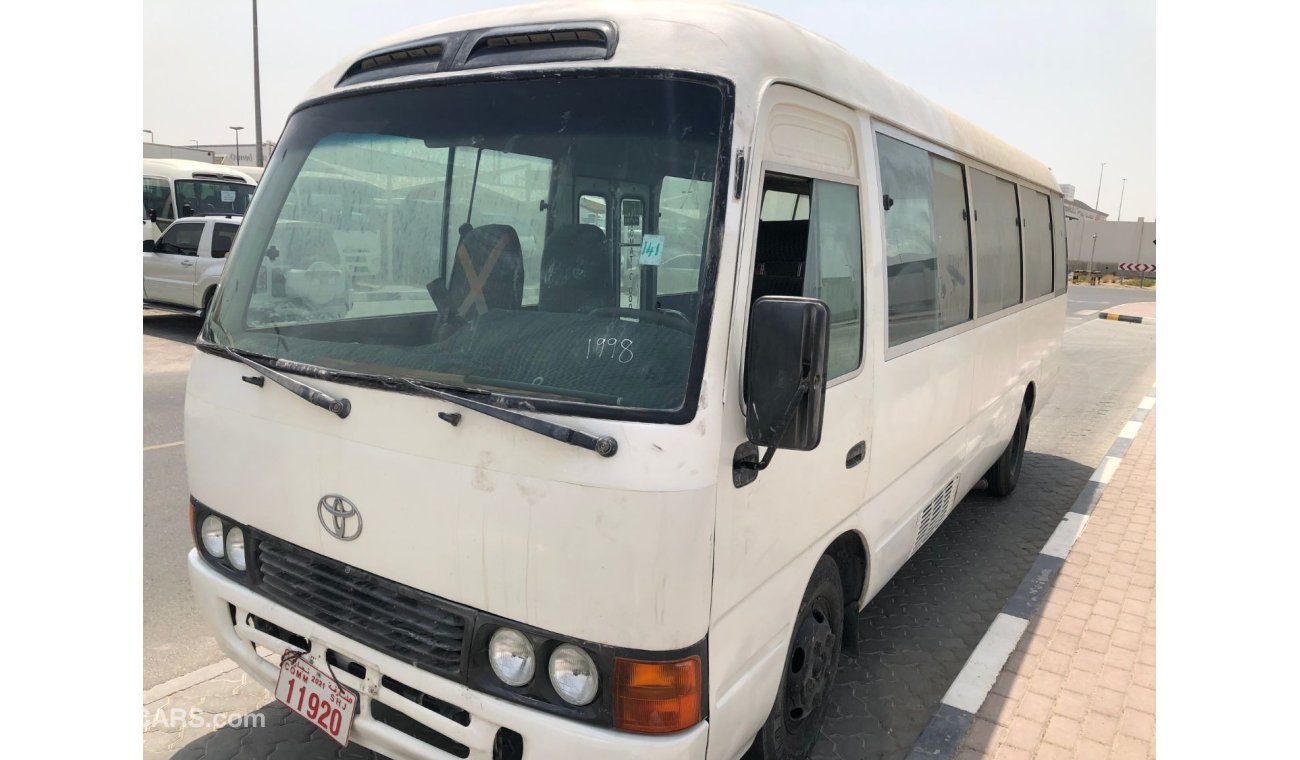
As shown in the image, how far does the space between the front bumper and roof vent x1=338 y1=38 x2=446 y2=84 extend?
68.6 inches

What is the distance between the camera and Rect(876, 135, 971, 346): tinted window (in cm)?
349

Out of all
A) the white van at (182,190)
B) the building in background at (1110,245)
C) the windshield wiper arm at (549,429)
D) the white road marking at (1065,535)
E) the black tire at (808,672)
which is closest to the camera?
the windshield wiper arm at (549,429)

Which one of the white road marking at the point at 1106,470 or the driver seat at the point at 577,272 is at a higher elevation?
the driver seat at the point at 577,272

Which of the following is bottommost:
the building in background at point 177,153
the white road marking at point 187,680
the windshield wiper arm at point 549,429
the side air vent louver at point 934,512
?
the white road marking at point 187,680

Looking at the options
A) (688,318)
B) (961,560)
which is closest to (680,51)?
(688,318)

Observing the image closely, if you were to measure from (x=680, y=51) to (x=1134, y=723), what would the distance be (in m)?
3.44

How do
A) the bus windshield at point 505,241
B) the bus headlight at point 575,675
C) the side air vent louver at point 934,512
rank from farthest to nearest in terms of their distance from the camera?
1. the side air vent louver at point 934,512
2. the bus windshield at point 505,241
3. the bus headlight at point 575,675

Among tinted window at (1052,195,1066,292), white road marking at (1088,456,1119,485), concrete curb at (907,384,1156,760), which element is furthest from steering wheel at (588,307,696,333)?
white road marking at (1088,456,1119,485)

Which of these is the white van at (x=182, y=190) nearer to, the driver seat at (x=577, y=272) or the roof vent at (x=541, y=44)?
the roof vent at (x=541, y=44)

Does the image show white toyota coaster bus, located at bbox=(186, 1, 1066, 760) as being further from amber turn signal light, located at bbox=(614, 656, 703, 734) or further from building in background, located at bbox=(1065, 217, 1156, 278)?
building in background, located at bbox=(1065, 217, 1156, 278)

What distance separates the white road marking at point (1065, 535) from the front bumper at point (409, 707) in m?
4.42

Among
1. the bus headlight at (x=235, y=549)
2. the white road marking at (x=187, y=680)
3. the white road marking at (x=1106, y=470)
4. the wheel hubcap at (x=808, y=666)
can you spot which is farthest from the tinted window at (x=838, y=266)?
the white road marking at (x=1106, y=470)

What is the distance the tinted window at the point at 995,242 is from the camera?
5.04 m

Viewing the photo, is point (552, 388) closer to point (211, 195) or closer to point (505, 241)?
point (505, 241)
